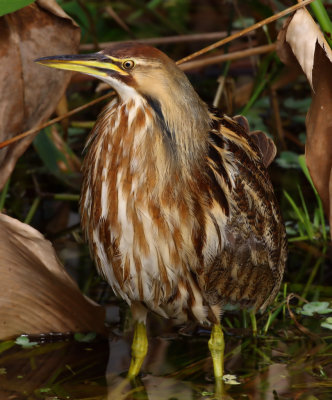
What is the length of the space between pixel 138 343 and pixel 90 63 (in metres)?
0.93

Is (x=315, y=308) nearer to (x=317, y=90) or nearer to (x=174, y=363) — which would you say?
(x=174, y=363)

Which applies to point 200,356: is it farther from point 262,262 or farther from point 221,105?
point 221,105

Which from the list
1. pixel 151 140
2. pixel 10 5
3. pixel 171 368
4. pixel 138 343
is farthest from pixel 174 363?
pixel 10 5

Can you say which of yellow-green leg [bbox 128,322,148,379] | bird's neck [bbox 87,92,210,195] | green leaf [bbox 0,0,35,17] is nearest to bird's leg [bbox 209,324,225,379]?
yellow-green leg [bbox 128,322,148,379]

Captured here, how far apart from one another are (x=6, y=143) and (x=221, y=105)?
64.6 inches

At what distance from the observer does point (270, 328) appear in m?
2.97

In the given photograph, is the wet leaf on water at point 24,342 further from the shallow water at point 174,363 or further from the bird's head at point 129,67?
the bird's head at point 129,67

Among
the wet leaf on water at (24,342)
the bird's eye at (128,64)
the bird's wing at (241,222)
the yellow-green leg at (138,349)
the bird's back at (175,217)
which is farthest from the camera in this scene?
the wet leaf on water at (24,342)

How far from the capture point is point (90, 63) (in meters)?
2.22

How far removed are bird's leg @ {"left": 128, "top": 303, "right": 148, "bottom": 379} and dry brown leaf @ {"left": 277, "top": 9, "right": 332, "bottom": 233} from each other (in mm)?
637

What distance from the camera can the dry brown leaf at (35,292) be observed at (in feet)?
9.05

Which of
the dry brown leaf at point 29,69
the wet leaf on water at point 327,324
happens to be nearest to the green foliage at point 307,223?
the wet leaf on water at point 327,324

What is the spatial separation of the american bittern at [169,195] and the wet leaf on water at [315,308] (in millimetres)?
392

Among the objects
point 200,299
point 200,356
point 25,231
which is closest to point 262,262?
point 200,299
